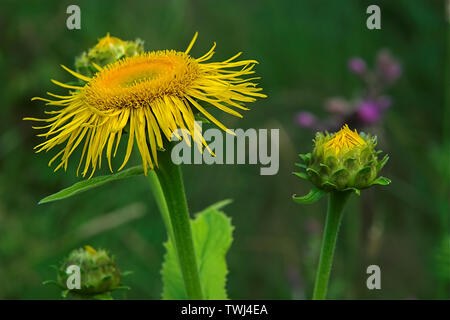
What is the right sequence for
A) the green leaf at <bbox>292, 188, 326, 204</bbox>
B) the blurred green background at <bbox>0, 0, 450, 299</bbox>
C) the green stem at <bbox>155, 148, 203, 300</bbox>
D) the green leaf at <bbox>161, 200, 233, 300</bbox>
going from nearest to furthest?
1. the green leaf at <bbox>292, 188, 326, 204</bbox>
2. the green stem at <bbox>155, 148, 203, 300</bbox>
3. the green leaf at <bbox>161, 200, 233, 300</bbox>
4. the blurred green background at <bbox>0, 0, 450, 299</bbox>

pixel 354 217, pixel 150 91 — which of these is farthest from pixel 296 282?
pixel 150 91

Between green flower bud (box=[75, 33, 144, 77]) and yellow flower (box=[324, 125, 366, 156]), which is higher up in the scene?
green flower bud (box=[75, 33, 144, 77])

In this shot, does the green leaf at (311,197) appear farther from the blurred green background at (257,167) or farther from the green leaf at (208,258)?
the blurred green background at (257,167)

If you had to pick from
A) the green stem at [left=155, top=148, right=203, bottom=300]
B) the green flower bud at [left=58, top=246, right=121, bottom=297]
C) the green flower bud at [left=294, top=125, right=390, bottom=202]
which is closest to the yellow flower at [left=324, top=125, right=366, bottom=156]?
the green flower bud at [left=294, top=125, right=390, bottom=202]

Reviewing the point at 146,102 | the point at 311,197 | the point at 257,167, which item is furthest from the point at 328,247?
the point at 257,167

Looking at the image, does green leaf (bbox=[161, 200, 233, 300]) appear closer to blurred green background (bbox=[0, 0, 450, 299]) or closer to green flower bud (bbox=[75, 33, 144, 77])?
green flower bud (bbox=[75, 33, 144, 77])
